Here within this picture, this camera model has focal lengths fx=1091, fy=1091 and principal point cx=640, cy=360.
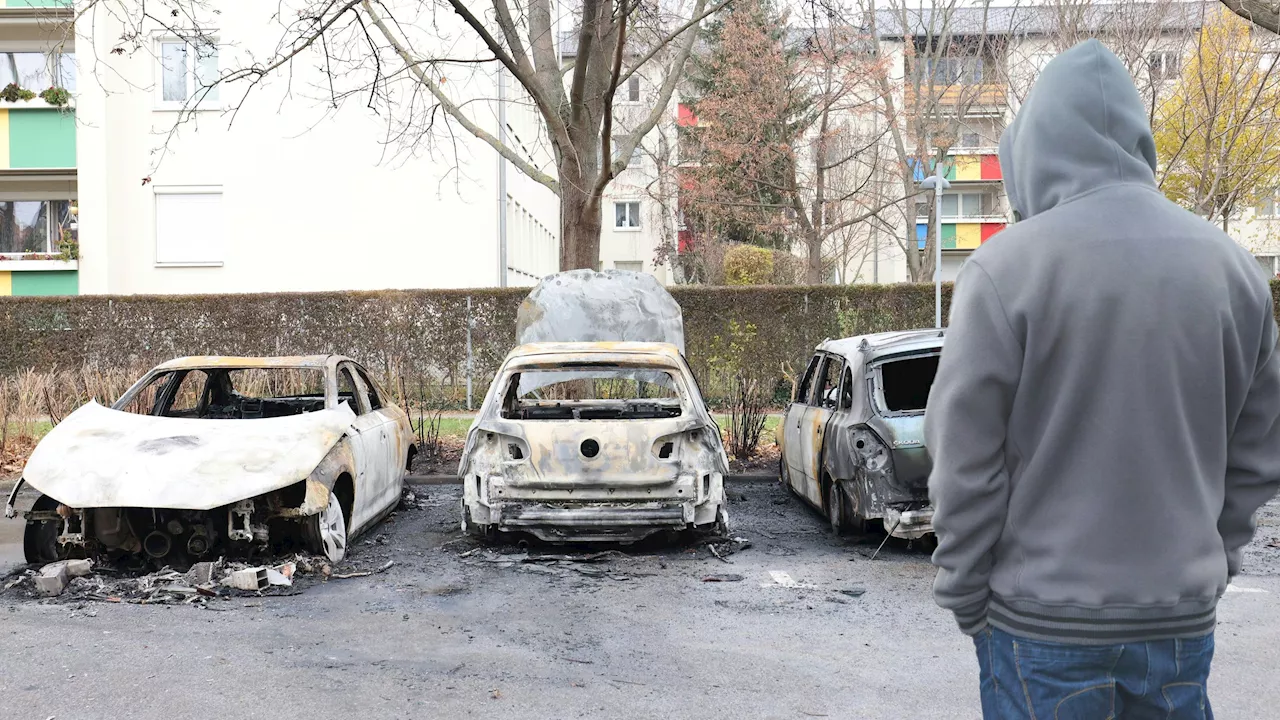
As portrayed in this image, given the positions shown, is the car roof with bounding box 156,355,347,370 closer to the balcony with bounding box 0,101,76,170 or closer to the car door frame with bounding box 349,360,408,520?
the car door frame with bounding box 349,360,408,520

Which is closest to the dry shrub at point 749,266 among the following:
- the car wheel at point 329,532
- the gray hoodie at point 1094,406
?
the car wheel at point 329,532

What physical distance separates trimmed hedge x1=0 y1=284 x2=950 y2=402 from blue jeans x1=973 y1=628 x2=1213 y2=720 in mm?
15120

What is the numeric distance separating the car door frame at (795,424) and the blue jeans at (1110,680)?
24.1ft

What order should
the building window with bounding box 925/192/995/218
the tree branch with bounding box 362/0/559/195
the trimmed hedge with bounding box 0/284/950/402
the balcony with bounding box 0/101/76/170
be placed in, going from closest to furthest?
the tree branch with bounding box 362/0/559/195 < the trimmed hedge with bounding box 0/284/950/402 < the balcony with bounding box 0/101/76/170 < the building window with bounding box 925/192/995/218

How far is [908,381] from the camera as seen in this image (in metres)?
8.92

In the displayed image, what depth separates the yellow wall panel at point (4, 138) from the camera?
926 inches

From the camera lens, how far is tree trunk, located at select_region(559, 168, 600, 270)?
1410 centimetres

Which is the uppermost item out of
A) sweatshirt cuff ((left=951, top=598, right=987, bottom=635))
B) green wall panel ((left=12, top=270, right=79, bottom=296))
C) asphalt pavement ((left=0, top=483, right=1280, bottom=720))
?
green wall panel ((left=12, top=270, right=79, bottom=296))

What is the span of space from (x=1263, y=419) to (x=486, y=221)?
930 inches

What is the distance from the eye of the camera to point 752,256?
114 feet

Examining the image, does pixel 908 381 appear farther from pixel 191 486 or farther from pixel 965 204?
pixel 965 204

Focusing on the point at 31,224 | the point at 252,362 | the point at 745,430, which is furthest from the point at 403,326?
the point at 31,224

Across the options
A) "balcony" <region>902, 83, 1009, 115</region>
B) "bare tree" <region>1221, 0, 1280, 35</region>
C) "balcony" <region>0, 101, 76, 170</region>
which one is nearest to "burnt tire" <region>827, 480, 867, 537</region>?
"bare tree" <region>1221, 0, 1280, 35</region>

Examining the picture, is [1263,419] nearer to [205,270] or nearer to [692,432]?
[692,432]
